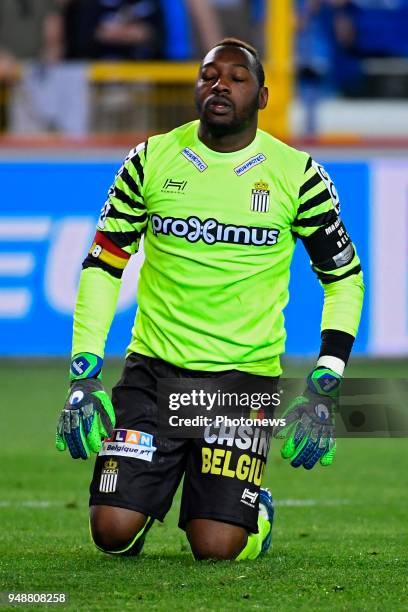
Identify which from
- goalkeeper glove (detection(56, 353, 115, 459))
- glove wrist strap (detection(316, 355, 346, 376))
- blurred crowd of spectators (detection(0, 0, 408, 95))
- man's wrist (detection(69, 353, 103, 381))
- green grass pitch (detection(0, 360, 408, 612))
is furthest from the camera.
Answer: blurred crowd of spectators (detection(0, 0, 408, 95))

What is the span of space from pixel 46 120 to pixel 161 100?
3.39 ft

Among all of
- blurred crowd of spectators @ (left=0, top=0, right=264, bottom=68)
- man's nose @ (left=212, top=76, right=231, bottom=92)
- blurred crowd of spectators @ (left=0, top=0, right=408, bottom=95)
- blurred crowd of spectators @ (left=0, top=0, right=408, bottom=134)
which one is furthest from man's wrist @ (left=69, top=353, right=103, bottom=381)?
blurred crowd of spectators @ (left=0, top=0, right=264, bottom=68)

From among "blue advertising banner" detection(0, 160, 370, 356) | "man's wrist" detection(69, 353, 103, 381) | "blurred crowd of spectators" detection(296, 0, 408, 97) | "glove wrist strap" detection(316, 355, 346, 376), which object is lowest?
"man's wrist" detection(69, 353, 103, 381)

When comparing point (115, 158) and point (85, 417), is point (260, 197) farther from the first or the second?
point (115, 158)

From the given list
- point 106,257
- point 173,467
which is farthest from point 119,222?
point 173,467

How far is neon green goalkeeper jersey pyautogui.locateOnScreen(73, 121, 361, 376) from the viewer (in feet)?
17.3

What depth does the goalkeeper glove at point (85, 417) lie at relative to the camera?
16.2ft

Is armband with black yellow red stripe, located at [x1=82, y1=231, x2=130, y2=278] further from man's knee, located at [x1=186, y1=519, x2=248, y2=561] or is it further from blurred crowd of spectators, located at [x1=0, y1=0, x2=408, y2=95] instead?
blurred crowd of spectators, located at [x1=0, y1=0, x2=408, y2=95]

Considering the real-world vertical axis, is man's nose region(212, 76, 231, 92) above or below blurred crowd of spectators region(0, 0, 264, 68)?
below

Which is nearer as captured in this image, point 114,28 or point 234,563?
point 234,563

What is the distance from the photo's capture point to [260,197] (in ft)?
17.3

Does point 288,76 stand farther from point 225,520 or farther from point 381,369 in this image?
point 225,520

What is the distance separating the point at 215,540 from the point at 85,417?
0.66 m

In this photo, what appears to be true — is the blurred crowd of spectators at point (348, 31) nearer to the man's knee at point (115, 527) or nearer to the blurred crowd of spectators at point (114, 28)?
the blurred crowd of spectators at point (114, 28)
